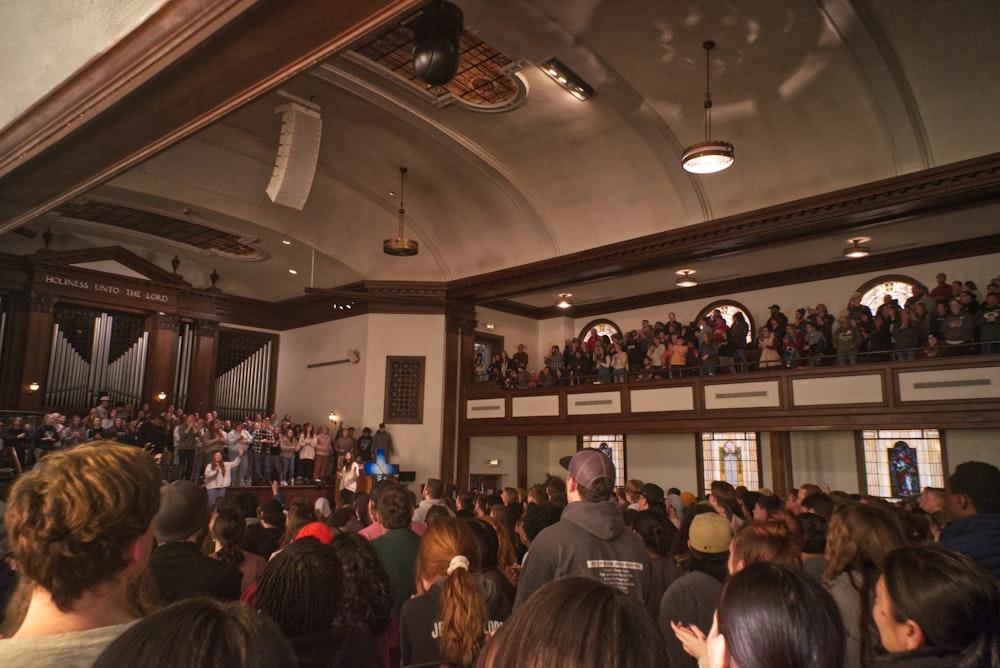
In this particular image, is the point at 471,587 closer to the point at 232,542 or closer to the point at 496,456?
the point at 232,542

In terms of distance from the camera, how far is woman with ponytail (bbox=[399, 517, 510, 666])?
95.6 inches

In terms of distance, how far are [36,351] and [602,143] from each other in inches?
497

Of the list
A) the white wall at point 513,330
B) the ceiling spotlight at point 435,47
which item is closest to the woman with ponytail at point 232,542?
the ceiling spotlight at point 435,47

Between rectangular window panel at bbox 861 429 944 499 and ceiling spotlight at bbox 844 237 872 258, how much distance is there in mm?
3133

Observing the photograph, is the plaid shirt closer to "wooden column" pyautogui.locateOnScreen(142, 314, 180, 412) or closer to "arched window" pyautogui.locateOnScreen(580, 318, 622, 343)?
"wooden column" pyautogui.locateOnScreen(142, 314, 180, 412)

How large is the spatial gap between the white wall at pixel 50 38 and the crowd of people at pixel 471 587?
1718mm

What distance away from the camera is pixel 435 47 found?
705cm

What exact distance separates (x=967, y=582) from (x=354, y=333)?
15346 mm

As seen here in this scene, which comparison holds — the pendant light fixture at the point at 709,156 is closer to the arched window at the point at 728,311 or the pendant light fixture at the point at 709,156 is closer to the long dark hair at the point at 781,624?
the arched window at the point at 728,311

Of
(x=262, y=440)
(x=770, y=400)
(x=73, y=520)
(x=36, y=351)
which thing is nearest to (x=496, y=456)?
(x=262, y=440)

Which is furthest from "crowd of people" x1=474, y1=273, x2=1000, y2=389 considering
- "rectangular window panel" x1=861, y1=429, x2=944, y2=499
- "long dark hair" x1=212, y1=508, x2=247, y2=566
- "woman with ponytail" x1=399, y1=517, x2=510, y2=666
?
"long dark hair" x1=212, y1=508, x2=247, y2=566

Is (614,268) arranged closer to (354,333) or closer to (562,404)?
(562,404)

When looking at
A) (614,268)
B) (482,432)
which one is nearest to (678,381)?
(614,268)

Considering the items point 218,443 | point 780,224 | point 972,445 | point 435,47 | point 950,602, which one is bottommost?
point 950,602
